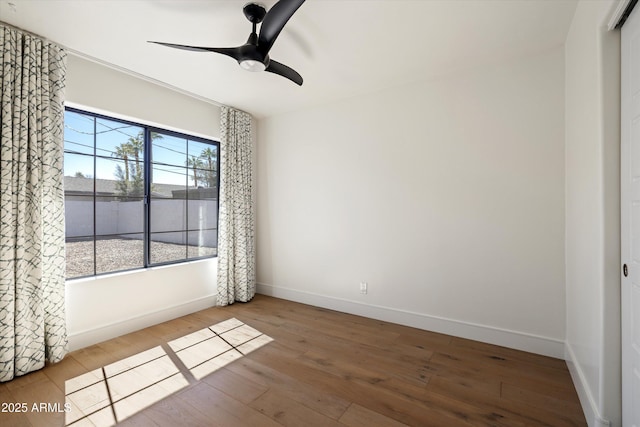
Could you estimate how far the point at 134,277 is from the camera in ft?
9.91

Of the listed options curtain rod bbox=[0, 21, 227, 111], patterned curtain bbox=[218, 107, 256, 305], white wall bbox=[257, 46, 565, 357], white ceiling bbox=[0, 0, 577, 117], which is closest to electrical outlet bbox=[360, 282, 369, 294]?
white wall bbox=[257, 46, 565, 357]

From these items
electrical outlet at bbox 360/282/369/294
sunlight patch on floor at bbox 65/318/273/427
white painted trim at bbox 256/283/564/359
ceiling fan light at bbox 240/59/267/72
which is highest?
ceiling fan light at bbox 240/59/267/72

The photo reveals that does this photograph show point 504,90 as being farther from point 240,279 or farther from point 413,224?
point 240,279

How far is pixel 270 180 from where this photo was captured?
167 inches

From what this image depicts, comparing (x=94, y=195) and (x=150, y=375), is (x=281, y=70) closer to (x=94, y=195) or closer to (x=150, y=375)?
(x=94, y=195)

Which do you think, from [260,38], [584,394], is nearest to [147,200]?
[260,38]

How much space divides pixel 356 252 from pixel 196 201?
7.27ft

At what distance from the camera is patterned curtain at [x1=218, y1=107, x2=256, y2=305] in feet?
12.3

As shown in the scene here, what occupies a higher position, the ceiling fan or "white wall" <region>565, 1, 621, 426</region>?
the ceiling fan

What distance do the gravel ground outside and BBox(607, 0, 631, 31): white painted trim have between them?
411 centimetres

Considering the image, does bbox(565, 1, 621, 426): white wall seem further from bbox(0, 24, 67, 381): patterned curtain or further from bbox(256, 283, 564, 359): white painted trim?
bbox(0, 24, 67, 381): patterned curtain

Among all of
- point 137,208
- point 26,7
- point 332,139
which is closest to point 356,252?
point 332,139

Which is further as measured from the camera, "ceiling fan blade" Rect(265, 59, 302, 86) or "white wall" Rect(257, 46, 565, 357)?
"white wall" Rect(257, 46, 565, 357)

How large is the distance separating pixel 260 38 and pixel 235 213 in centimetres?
246
